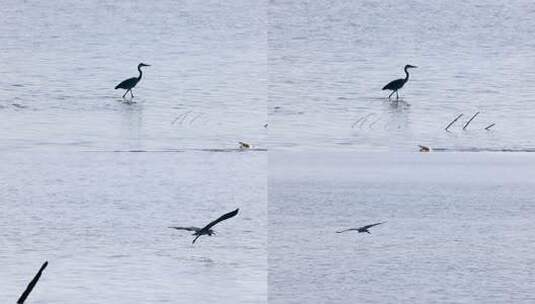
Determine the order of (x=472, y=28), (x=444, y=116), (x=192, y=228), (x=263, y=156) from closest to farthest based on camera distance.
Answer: (x=192, y=228)
(x=263, y=156)
(x=444, y=116)
(x=472, y=28)

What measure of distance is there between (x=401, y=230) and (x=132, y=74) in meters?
3.57

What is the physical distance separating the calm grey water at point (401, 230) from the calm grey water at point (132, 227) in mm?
970

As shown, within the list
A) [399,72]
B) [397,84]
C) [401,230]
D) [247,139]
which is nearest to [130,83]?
[247,139]

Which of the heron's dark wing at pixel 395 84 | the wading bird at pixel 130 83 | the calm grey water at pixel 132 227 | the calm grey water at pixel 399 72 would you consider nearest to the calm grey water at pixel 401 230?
the calm grey water at pixel 399 72

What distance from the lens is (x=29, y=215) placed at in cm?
937

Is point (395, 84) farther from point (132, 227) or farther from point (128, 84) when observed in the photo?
point (132, 227)

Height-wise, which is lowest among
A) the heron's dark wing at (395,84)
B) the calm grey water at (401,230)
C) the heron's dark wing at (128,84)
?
the calm grey water at (401,230)

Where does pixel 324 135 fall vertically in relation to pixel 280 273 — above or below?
above

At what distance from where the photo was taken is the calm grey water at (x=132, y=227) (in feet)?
28.2

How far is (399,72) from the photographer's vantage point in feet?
37.8

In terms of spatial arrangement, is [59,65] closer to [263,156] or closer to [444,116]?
[263,156]

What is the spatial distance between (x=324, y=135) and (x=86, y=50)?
2269 mm

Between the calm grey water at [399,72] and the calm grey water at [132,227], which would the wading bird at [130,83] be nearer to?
the calm grey water at [132,227]

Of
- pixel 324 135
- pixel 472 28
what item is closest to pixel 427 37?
pixel 472 28
